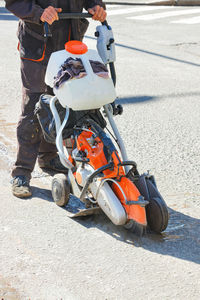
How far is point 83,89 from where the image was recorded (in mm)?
3357

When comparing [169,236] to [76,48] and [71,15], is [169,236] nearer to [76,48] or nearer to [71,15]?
[76,48]

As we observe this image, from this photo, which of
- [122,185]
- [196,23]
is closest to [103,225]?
[122,185]

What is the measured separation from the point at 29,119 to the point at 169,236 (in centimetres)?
138

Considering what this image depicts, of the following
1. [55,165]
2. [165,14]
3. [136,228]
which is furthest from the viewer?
[165,14]

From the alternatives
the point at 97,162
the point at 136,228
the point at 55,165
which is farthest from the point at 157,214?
the point at 55,165

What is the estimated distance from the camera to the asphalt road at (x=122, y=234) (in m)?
2.93

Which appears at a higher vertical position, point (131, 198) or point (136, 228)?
point (131, 198)

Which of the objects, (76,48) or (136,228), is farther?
(76,48)

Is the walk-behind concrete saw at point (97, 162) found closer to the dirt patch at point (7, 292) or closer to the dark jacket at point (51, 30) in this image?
the dark jacket at point (51, 30)

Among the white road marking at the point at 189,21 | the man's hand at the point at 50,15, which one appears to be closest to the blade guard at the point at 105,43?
the man's hand at the point at 50,15

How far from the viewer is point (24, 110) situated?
4.04 metres

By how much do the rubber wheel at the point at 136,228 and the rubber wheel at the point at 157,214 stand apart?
0.08m

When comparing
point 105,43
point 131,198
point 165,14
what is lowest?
point 165,14

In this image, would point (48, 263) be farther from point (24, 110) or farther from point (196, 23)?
point (196, 23)
